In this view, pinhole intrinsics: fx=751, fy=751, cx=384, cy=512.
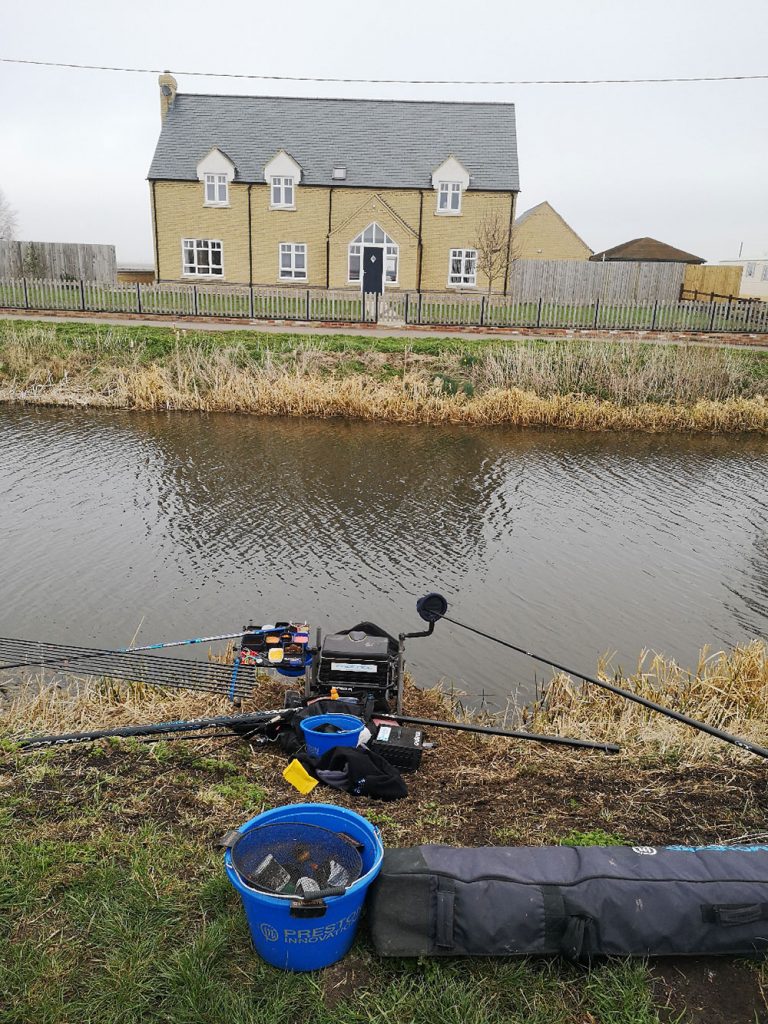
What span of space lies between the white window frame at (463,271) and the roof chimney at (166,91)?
13.9 metres

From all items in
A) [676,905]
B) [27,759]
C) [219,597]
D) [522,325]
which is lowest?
[219,597]

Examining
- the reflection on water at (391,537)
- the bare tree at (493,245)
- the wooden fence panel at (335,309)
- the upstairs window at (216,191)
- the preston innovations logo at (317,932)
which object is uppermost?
the upstairs window at (216,191)

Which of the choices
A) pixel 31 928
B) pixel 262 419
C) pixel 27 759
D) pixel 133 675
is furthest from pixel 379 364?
pixel 31 928

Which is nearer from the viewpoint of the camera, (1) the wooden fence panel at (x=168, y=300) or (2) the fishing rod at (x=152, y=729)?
(2) the fishing rod at (x=152, y=729)

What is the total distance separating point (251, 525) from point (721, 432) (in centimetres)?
1257

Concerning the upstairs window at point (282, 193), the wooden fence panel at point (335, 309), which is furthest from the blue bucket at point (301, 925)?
the upstairs window at point (282, 193)

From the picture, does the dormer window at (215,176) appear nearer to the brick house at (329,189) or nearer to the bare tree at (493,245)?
the brick house at (329,189)

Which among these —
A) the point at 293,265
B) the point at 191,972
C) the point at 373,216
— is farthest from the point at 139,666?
the point at 293,265

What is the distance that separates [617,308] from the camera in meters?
25.2

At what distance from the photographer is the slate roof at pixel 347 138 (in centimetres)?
3144

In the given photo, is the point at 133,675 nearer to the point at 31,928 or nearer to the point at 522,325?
the point at 31,928

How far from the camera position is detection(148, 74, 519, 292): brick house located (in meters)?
31.3

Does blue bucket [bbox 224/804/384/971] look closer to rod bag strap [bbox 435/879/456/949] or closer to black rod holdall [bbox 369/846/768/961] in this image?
black rod holdall [bbox 369/846/768/961]

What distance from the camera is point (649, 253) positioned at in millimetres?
45375
